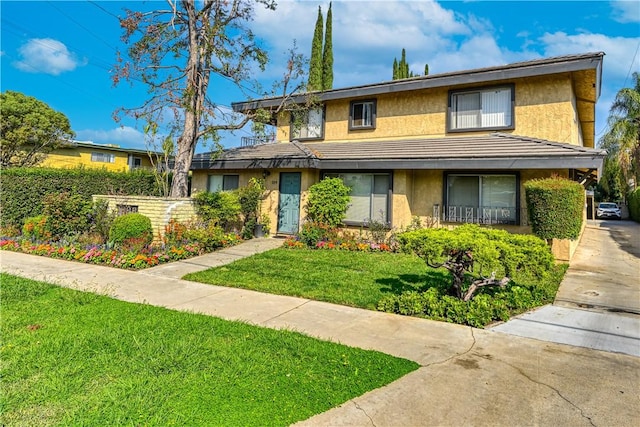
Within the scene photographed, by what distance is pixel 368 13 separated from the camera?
1270cm

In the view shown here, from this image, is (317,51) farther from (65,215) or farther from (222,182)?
(65,215)

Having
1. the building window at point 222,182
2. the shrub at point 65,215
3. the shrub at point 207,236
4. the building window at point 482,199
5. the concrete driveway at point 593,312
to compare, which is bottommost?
the concrete driveway at point 593,312

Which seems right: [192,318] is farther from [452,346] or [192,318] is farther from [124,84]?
[124,84]

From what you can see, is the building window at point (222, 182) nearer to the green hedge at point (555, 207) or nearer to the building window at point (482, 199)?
the building window at point (482, 199)

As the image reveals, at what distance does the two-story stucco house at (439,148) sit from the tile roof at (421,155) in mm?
33

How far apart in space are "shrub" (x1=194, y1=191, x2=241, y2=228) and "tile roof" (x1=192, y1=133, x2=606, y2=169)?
2.09m

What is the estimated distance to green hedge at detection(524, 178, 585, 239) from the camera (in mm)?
8648

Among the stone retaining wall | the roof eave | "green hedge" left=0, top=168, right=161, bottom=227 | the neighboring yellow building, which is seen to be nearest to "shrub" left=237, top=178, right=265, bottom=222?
the stone retaining wall

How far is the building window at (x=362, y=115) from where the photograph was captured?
554 inches

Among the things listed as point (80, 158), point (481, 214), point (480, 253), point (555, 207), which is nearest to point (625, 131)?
point (481, 214)

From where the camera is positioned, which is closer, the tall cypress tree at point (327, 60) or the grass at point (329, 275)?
the grass at point (329, 275)

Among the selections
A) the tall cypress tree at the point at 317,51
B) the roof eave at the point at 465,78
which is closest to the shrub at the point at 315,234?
the roof eave at the point at 465,78

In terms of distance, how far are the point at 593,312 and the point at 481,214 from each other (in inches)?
231

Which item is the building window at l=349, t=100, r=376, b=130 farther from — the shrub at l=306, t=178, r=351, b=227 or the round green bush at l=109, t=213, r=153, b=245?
the round green bush at l=109, t=213, r=153, b=245
